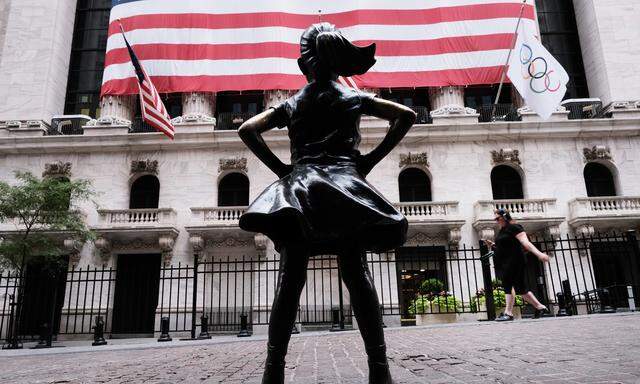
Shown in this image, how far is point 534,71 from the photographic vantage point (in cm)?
1549

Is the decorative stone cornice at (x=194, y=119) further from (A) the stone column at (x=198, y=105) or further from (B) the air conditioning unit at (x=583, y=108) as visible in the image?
(B) the air conditioning unit at (x=583, y=108)

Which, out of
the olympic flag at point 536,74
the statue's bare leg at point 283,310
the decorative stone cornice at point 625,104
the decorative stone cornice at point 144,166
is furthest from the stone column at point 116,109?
the decorative stone cornice at point 625,104

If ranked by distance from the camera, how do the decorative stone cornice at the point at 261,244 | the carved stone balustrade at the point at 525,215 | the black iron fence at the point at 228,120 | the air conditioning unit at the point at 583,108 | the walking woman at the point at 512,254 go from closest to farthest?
the walking woman at the point at 512,254
the carved stone balustrade at the point at 525,215
the decorative stone cornice at the point at 261,244
the air conditioning unit at the point at 583,108
the black iron fence at the point at 228,120

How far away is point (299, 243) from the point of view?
254 cm

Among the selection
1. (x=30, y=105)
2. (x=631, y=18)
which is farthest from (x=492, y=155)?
(x=30, y=105)

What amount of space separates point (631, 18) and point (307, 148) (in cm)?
2703

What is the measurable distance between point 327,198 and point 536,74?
51.0ft

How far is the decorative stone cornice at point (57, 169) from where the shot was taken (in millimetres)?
20703

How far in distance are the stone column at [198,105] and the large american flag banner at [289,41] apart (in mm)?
2443

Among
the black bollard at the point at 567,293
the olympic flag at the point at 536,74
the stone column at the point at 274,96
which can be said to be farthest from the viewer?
the stone column at the point at 274,96

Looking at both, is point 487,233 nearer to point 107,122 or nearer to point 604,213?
point 604,213

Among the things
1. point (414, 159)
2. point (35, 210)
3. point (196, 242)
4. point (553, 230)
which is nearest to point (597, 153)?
point (553, 230)

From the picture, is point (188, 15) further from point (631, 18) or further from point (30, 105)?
point (631, 18)

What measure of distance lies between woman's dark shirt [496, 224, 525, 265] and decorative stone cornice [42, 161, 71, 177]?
64.8 ft
